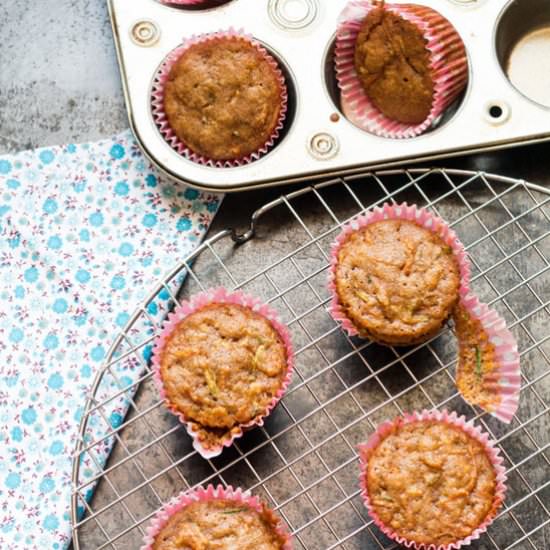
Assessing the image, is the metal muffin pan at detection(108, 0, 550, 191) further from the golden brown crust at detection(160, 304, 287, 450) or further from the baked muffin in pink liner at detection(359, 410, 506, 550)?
the baked muffin in pink liner at detection(359, 410, 506, 550)

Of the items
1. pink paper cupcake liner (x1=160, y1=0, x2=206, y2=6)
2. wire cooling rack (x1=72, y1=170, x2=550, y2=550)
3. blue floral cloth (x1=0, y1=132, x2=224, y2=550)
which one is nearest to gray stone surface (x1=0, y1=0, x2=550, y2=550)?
wire cooling rack (x1=72, y1=170, x2=550, y2=550)

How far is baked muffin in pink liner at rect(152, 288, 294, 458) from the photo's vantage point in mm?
3322

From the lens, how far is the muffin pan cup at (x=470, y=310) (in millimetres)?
3447

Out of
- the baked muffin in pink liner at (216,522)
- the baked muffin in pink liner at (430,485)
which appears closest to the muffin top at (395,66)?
the baked muffin in pink liner at (430,485)

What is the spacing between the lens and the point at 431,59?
358 centimetres

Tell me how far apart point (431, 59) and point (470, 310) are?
3.00 feet

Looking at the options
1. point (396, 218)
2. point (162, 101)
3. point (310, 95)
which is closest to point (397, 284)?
point (396, 218)

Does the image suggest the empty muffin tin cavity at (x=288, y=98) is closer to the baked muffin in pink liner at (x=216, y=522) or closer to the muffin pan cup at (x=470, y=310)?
the muffin pan cup at (x=470, y=310)

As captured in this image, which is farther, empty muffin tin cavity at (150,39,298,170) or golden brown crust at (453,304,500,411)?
empty muffin tin cavity at (150,39,298,170)

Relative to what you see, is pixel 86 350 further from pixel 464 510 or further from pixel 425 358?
pixel 464 510

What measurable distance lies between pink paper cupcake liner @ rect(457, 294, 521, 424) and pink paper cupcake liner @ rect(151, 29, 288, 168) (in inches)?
36.7

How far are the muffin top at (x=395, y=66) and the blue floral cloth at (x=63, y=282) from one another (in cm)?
75

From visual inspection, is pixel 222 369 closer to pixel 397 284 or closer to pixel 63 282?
pixel 397 284

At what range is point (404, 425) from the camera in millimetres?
3367
